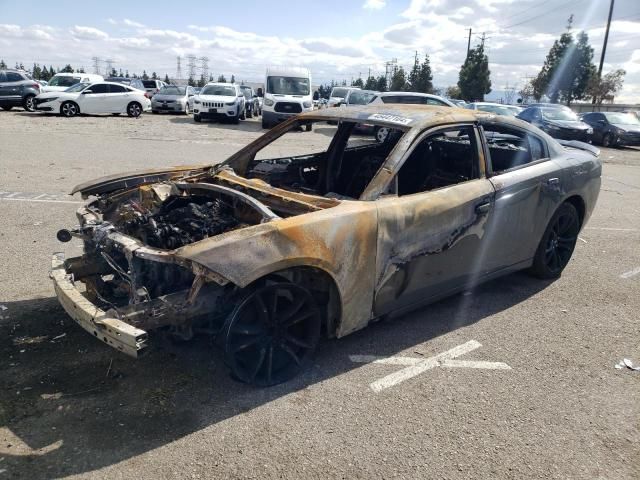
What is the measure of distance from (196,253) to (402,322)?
6.61ft

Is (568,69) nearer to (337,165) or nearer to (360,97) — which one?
(360,97)

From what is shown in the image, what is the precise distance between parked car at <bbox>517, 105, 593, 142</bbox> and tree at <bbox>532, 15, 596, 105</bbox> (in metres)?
23.6

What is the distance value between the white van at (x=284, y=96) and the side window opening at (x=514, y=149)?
14600 mm

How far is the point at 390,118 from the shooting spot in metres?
3.89

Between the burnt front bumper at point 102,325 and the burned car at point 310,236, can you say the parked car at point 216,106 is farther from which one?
the burnt front bumper at point 102,325

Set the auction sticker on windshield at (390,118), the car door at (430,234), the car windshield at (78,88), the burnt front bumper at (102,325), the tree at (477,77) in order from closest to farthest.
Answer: the burnt front bumper at (102,325) < the car door at (430,234) < the auction sticker on windshield at (390,118) < the car windshield at (78,88) < the tree at (477,77)

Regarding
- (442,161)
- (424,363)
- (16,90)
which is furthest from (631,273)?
(16,90)

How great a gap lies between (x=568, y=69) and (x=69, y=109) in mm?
35206

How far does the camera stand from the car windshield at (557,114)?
18594mm

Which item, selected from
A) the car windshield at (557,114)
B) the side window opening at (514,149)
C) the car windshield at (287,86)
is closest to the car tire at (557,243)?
the side window opening at (514,149)

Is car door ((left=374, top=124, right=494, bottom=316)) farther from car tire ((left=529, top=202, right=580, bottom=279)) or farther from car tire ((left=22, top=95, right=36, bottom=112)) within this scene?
car tire ((left=22, top=95, right=36, bottom=112))

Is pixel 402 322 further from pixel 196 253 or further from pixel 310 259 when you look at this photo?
pixel 196 253

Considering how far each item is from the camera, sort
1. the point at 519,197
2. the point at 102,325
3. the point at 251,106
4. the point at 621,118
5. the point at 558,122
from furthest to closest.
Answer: the point at 251,106
the point at 621,118
the point at 558,122
the point at 519,197
the point at 102,325

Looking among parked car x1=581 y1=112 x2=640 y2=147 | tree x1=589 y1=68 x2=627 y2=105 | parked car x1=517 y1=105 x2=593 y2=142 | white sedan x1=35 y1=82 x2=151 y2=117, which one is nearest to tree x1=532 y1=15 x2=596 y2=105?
tree x1=589 y1=68 x2=627 y2=105
